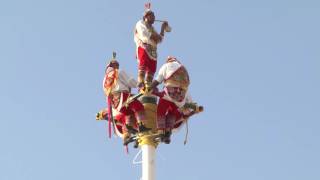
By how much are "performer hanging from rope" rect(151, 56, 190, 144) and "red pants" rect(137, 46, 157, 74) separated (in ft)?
2.03

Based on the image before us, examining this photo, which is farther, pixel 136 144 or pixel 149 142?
pixel 136 144

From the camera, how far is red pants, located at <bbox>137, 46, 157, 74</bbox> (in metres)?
24.8

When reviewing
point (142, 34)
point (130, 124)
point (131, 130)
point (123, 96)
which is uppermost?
point (142, 34)

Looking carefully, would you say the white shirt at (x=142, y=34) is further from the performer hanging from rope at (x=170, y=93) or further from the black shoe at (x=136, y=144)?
the black shoe at (x=136, y=144)

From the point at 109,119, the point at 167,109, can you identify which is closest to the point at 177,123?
the point at 167,109

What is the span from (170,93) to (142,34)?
2.53 metres

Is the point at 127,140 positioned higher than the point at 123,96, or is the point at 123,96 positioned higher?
the point at 123,96

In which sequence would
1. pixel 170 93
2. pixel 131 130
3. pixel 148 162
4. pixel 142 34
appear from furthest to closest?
pixel 142 34, pixel 131 130, pixel 170 93, pixel 148 162

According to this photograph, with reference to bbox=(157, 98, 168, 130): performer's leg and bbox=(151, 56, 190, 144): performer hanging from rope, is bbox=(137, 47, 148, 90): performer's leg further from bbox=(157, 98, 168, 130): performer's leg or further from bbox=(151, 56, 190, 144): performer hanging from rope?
bbox=(157, 98, 168, 130): performer's leg

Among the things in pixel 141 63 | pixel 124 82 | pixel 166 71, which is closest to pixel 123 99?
pixel 124 82

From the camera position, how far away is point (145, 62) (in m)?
24.8

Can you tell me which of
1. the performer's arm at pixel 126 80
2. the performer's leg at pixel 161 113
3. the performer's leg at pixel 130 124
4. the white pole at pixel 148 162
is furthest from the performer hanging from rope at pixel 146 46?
the white pole at pixel 148 162

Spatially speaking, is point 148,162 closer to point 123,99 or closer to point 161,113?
point 161,113

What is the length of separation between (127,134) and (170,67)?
2.88m
